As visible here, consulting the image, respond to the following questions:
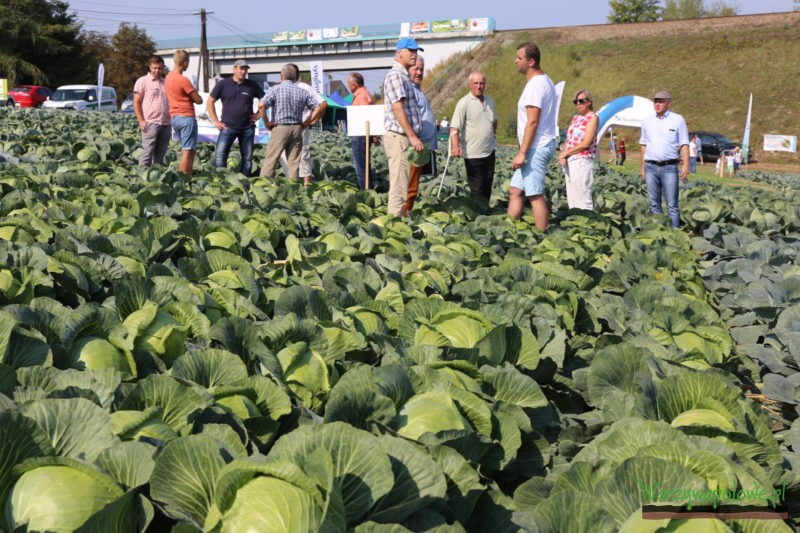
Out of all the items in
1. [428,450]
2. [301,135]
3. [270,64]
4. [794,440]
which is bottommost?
[794,440]

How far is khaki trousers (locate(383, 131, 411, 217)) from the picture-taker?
7367 mm

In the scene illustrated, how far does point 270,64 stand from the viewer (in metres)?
87.7

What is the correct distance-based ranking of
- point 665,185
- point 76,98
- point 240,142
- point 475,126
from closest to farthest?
point 475,126, point 665,185, point 240,142, point 76,98

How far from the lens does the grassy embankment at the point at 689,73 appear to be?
53.4m

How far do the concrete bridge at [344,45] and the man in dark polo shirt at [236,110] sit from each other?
211 feet

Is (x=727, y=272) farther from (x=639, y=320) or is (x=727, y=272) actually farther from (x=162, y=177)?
(x=162, y=177)

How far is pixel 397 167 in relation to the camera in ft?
24.2

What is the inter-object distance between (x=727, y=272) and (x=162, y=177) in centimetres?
589

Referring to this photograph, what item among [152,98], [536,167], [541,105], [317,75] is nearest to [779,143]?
[317,75]

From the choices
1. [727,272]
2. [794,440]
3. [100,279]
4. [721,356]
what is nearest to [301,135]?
[727,272]

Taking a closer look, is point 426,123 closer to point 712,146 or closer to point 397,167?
point 397,167

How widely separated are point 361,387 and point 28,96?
40.9 metres

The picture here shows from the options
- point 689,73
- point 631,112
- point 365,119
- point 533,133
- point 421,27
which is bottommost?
point 533,133

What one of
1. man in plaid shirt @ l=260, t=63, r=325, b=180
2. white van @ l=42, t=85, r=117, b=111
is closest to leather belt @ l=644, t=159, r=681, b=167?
man in plaid shirt @ l=260, t=63, r=325, b=180
